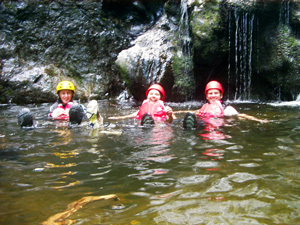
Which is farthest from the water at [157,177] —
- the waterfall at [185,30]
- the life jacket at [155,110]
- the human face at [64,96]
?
the waterfall at [185,30]

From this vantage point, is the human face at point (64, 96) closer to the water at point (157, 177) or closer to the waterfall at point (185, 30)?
the water at point (157, 177)

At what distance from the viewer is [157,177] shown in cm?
266

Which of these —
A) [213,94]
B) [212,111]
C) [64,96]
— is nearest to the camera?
[212,111]

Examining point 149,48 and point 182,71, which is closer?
point 182,71

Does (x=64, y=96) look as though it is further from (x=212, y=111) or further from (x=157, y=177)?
(x=157, y=177)

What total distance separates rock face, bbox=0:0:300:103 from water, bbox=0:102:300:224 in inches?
223

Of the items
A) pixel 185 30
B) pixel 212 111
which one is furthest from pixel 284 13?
pixel 212 111

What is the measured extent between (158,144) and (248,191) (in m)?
1.84

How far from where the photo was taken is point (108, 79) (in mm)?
13680

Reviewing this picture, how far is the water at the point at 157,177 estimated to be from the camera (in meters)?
1.98

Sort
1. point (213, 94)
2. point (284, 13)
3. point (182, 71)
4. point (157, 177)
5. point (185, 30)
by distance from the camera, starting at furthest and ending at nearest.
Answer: point (185, 30) → point (182, 71) → point (284, 13) → point (213, 94) → point (157, 177)

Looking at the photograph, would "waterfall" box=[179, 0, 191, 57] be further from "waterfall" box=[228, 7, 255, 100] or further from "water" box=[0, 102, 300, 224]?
"water" box=[0, 102, 300, 224]

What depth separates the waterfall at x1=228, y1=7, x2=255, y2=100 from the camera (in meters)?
9.44

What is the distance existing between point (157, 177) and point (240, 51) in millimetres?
8454
